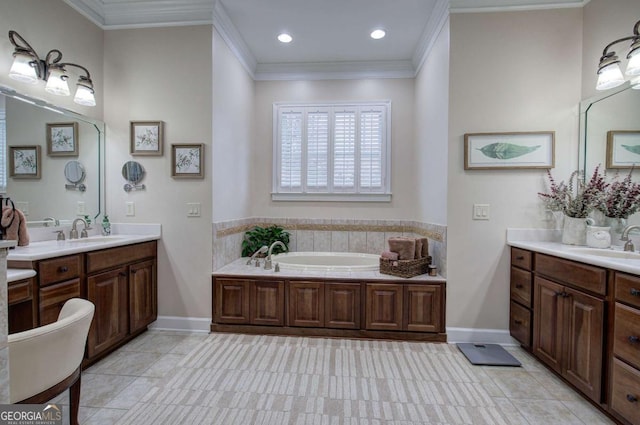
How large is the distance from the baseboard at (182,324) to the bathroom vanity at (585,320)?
2.83 meters

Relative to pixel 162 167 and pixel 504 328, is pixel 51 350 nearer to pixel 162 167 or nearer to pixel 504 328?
pixel 162 167

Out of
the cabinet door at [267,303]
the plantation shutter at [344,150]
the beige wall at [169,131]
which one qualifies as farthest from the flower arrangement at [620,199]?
the beige wall at [169,131]

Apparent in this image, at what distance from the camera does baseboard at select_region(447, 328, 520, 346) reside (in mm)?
2670

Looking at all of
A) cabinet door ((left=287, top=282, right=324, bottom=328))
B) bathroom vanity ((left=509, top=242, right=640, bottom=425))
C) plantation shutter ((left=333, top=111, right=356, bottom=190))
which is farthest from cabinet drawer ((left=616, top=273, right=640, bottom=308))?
plantation shutter ((left=333, top=111, right=356, bottom=190))

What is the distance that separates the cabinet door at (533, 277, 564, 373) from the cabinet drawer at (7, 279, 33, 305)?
11.0 ft

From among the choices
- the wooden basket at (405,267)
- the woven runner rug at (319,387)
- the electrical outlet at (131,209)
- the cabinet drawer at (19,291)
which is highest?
the electrical outlet at (131,209)

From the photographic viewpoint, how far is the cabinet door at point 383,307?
274cm

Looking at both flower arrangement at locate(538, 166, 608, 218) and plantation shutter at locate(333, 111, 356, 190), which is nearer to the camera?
flower arrangement at locate(538, 166, 608, 218)

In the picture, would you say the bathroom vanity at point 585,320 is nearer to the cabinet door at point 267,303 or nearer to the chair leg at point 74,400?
the cabinet door at point 267,303

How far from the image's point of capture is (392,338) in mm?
2752

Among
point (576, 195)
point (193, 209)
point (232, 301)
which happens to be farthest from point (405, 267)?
point (193, 209)

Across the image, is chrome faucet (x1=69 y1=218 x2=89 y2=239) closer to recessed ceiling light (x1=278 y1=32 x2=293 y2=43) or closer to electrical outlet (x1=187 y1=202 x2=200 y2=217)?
electrical outlet (x1=187 y1=202 x2=200 y2=217)

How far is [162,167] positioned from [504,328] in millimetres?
3524

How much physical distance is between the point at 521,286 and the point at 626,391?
3.24ft
